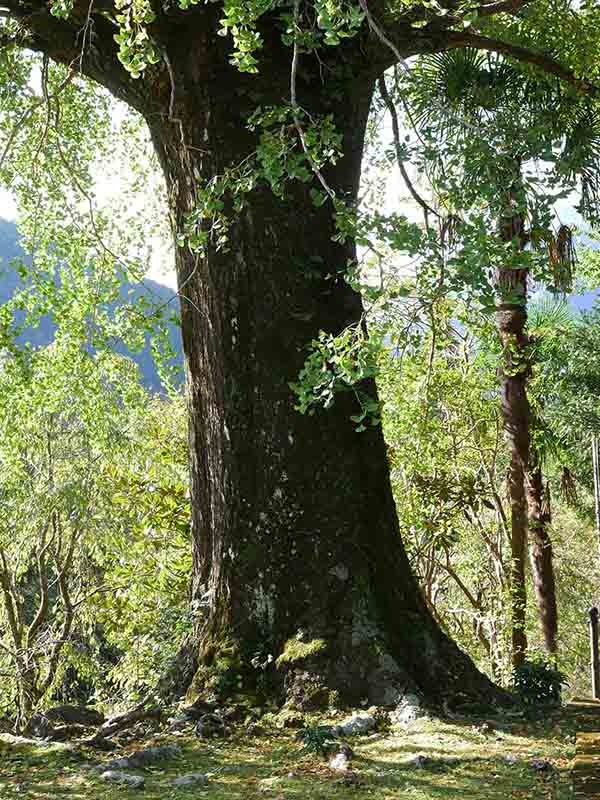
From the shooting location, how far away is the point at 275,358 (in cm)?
549

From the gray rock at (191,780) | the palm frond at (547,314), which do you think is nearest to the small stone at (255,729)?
the gray rock at (191,780)

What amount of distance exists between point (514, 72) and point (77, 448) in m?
9.80

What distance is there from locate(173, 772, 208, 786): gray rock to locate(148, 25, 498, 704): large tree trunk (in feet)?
3.73

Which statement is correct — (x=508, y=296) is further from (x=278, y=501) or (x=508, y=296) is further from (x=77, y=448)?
(x=77, y=448)

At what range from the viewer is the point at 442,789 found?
151 inches

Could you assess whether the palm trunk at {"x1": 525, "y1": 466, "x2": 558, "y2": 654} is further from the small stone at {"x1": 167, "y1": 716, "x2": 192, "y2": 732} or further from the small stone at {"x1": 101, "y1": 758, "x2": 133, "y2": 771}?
the small stone at {"x1": 101, "y1": 758, "x2": 133, "y2": 771}

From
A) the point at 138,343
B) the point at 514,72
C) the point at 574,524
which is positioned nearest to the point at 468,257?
the point at 138,343

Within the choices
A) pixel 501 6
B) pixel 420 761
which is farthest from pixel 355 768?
pixel 501 6

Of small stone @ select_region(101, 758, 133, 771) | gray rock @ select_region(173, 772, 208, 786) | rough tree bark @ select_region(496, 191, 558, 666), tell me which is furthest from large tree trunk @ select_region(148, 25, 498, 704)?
rough tree bark @ select_region(496, 191, 558, 666)

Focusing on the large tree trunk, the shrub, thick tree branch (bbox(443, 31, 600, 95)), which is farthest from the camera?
thick tree branch (bbox(443, 31, 600, 95))

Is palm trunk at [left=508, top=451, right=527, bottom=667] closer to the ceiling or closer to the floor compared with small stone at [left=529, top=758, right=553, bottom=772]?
closer to the ceiling

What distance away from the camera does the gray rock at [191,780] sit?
3928mm

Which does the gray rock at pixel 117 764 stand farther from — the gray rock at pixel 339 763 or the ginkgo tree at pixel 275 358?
the ginkgo tree at pixel 275 358

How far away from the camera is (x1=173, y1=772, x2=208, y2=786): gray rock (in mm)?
3928
